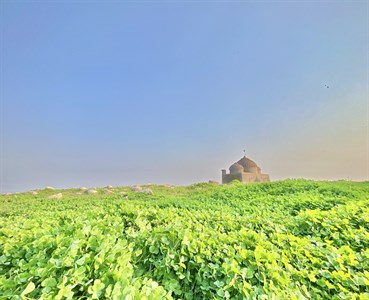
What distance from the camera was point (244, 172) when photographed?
26922 mm

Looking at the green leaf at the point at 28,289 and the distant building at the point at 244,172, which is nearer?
the green leaf at the point at 28,289

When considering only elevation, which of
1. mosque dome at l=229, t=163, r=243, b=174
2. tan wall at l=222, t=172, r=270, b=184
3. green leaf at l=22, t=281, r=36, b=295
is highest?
mosque dome at l=229, t=163, r=243, b=174

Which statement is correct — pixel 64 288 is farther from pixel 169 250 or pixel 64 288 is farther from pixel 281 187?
pixel 281 187

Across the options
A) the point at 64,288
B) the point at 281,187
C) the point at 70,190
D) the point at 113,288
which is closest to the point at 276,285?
the point at 113,288

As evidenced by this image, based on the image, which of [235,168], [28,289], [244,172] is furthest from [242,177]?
[28,289]

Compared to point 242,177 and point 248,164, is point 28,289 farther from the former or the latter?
point 248,164

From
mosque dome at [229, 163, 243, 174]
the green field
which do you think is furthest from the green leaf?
mosque dome at [229, 163, 243, 174]

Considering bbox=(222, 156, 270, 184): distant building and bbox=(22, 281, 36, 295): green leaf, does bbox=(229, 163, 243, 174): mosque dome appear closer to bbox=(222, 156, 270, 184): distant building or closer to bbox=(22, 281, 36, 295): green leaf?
bbox=(222, 156, 270, 184): distant building

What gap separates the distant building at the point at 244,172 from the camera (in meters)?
26.5

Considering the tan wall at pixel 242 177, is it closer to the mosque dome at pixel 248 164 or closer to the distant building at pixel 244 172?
the distant building at pixel 244 172

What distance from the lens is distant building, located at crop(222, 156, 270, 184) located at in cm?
2647

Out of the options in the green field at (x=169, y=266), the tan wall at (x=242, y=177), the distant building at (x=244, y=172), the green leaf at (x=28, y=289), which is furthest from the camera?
the distant building at (x=244, y=172)

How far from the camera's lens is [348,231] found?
12.4 ft

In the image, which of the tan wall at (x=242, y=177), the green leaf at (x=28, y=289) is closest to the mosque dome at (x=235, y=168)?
the tan wall at (x=242, y=177)
